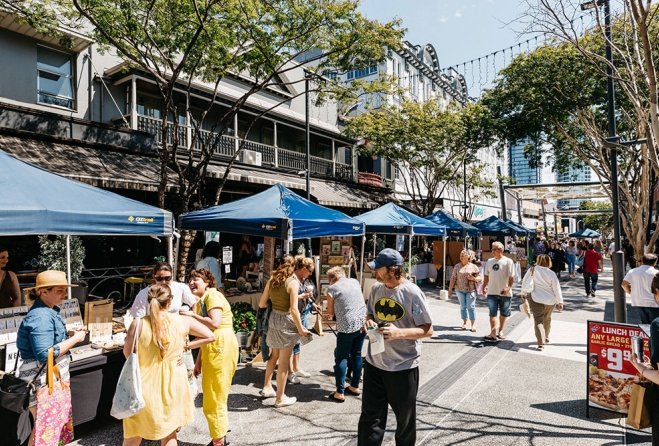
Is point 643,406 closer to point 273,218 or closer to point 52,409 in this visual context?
point 52,409

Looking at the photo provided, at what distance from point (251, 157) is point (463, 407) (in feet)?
44.2

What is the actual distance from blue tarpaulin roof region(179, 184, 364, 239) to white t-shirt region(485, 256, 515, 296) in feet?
9.40

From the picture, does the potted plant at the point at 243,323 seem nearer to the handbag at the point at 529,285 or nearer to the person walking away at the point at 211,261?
the person walking away at the point at 211,261

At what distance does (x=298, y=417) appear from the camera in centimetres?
455

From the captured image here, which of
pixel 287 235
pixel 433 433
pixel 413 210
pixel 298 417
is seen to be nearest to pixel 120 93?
pixel 287 235

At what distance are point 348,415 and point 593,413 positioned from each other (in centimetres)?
284

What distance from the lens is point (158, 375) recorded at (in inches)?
122

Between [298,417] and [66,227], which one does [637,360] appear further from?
[66,227]

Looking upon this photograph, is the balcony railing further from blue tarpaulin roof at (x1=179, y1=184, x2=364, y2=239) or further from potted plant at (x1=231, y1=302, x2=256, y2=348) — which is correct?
potted plant at (x1=231, y1=302, x2=256, y2=348)

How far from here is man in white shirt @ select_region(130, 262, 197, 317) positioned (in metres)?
4.39

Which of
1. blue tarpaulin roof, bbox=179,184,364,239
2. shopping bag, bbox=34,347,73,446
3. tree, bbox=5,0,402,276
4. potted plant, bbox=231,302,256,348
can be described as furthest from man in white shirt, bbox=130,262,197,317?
tree, bbox=5,0,402,276

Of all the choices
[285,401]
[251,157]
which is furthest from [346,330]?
[251,157]

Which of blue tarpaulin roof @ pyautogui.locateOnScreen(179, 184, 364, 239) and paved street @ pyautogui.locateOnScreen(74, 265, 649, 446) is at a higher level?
blue tarpaulin roof @ pyautogui.locateOnScreen(179, 184, 364, 239)

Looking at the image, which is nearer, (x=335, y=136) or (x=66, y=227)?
(x=66, y=227)
